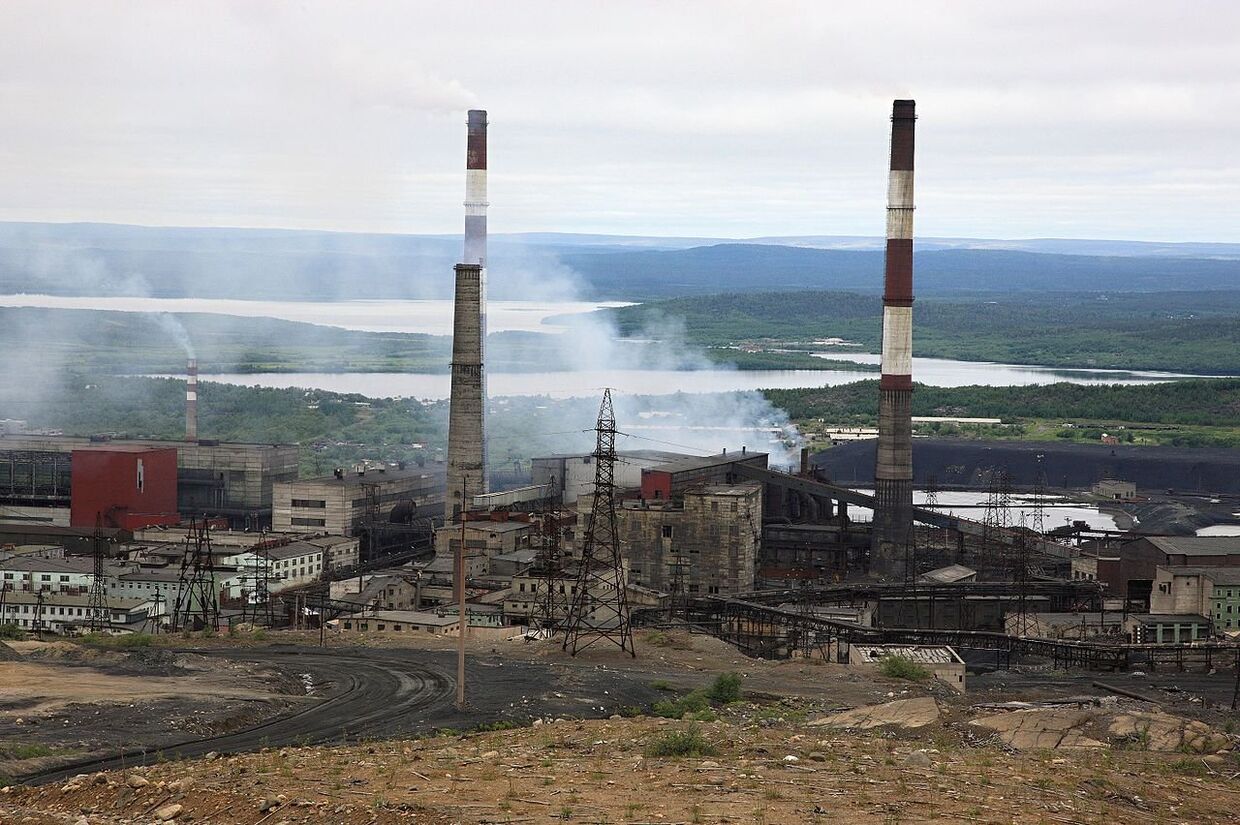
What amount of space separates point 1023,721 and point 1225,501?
41029mm

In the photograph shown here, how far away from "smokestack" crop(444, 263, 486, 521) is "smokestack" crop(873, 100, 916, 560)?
9973 millimetres

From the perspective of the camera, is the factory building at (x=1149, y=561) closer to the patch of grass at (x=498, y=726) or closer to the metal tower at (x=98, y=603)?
the patch of grass at (x=498, y=726)

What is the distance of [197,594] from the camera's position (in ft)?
122

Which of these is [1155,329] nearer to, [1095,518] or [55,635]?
[1095,518]

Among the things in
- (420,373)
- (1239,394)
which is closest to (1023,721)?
(1239,394)

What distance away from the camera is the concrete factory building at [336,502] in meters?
47.4

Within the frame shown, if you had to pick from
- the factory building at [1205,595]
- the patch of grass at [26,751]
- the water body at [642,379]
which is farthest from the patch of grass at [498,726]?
the water body at [642,379]

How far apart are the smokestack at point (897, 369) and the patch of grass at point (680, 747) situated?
2507cm

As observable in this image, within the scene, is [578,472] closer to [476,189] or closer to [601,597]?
[476,189]

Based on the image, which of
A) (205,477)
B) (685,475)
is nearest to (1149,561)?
(685,475)

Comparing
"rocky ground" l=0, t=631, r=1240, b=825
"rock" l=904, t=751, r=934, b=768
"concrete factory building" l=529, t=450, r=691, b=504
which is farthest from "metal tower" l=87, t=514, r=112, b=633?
"rock" l=904, t=751, r=934, b=768

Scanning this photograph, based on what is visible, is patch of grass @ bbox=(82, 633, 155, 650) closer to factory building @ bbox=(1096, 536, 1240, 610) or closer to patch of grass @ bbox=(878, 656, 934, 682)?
patch of grass @ bbox=(878, 656, 934, 682)

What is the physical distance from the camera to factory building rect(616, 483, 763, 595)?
39125mm

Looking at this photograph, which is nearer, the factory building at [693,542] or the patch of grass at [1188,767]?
the patch of grass at [1188,767]
